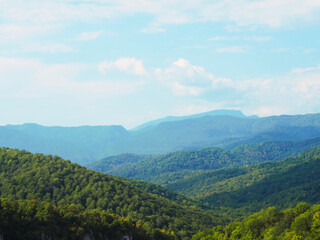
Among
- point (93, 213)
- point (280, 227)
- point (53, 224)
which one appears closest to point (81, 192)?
point (93, 213)

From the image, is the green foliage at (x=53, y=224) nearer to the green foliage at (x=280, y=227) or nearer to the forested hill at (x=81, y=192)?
the green foliage at (x=280, y=227)

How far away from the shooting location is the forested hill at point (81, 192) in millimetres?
124125

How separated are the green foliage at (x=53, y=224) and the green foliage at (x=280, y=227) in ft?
68.4

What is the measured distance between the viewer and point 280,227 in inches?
2758

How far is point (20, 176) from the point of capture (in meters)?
139

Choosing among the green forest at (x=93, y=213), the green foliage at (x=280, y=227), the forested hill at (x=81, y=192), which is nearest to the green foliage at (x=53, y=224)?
the green forest at (x=93, y=213)

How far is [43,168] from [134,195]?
124ft

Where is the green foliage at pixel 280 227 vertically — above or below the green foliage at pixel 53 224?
below

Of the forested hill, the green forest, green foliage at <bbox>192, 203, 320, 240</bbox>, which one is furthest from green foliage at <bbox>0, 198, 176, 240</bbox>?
the forested hill

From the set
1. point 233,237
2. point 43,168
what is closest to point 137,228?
point 233,237

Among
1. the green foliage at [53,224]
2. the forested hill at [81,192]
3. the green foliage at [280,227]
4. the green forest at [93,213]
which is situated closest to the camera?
the green foliage at [53,224]

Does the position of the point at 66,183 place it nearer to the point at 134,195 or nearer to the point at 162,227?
the point at 134,195

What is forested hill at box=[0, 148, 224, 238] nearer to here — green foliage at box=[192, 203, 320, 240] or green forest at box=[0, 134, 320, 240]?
green forest at box=[0, 134, 320, 240]

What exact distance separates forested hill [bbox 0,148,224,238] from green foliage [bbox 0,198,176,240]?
41.7m
